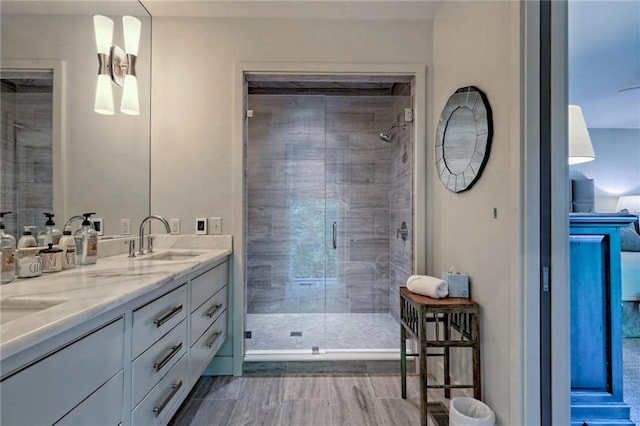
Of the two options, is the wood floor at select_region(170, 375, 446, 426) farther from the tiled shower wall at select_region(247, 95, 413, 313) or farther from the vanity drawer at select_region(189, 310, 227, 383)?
the tiled shower wall at select_region(247, 95, 413, 313)

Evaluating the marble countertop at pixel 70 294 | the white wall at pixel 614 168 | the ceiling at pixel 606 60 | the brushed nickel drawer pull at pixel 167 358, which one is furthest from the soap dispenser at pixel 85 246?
the ceiling at pixel 606 60

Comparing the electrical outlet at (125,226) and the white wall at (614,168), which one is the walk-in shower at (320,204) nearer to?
the electrical outlet at (125,226)

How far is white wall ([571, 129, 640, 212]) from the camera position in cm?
187

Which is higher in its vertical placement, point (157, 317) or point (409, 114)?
point (409, 114)

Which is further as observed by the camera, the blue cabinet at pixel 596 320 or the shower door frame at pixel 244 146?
the shower door frame at pixel 244 146

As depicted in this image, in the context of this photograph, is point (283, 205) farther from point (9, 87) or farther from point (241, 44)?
point (9, 87)

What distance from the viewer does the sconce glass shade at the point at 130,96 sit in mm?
2082

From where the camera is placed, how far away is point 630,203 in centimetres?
187

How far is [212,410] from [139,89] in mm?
2133

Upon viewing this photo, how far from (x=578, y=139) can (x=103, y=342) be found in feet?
7.40

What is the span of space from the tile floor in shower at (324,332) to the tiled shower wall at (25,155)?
65.3 inches

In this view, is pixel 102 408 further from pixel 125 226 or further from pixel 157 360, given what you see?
pixel 125 226

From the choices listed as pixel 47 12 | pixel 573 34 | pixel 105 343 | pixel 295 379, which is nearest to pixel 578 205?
pixel 573 34

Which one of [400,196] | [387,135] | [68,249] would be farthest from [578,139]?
[68,249]
